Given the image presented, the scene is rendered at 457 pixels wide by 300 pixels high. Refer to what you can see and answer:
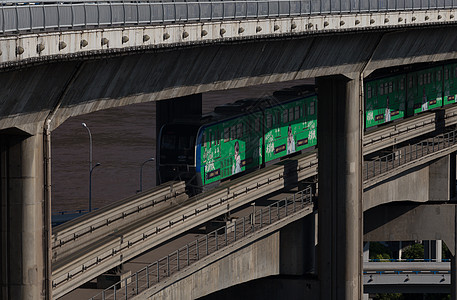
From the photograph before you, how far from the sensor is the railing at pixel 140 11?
25.9 m

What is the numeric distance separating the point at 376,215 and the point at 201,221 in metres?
21.9

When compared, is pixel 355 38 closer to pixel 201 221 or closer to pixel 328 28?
pixel 328 28

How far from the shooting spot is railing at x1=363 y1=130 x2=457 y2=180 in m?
55.5

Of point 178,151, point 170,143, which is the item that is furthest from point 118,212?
point 170,143

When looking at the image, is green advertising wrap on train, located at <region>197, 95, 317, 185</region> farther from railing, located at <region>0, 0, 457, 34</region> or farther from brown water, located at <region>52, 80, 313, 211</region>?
brown water, located at <region>52, 80, 313, 211</region>

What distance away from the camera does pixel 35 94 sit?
27984 millimetres

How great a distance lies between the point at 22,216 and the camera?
94.9 feet

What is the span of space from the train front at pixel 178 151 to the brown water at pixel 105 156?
30.8 m

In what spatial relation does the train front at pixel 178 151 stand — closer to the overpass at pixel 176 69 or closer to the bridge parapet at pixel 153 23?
the overpass at pixel 176 69

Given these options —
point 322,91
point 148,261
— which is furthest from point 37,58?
point 322,91

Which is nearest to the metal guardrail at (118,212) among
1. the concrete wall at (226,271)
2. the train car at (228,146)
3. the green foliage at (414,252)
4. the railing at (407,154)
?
the train car at (228,146)

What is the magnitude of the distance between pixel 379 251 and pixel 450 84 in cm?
3508

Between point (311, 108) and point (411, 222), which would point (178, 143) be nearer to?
point (311, 108)

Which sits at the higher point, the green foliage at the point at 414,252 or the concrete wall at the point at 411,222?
the concrete wall at the point at 411,222
